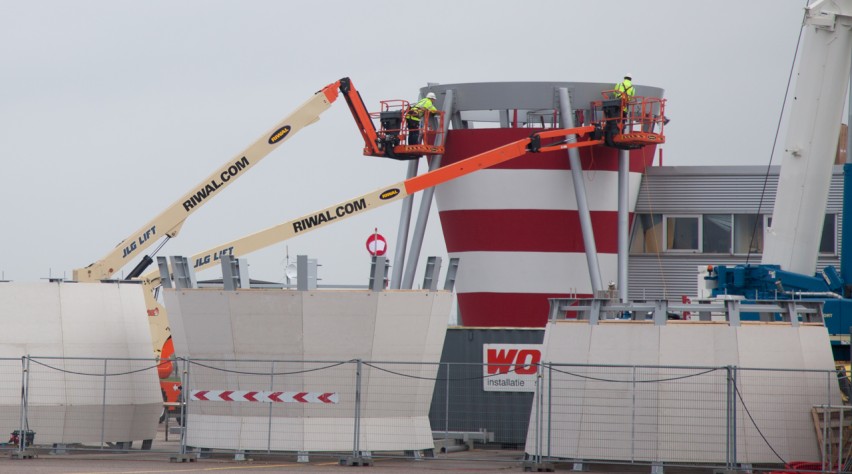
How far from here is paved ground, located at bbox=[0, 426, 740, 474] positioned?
24094 millimetres

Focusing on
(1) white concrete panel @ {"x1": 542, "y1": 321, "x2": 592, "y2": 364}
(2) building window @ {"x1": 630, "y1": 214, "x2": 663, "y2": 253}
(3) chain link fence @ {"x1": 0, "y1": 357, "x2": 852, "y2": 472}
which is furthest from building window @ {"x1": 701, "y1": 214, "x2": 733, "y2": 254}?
(1) white concrete panel @ {"x1": 542, "y1": 321, "x2": 592, "y2": 364}

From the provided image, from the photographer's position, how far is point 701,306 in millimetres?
24500

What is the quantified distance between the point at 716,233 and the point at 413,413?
52.5ft

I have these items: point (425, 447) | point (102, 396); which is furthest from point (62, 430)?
point (425, 447)

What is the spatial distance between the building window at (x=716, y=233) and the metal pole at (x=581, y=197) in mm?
3700

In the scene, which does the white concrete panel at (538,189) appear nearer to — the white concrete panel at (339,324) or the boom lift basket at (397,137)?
the boom lift basket at (397,137)

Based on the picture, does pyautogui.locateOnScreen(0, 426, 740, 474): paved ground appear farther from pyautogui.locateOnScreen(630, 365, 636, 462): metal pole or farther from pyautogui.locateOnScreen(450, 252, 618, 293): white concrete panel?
pyautogui.locateOnScreen(450, 252, 618, 293): white concrete panel

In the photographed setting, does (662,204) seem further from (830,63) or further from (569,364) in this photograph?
(569,364)

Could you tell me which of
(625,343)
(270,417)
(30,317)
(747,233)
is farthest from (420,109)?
(625,343)

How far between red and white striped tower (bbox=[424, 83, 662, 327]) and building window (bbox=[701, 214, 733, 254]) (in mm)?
2719

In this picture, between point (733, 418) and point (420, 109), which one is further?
point (420, 109)

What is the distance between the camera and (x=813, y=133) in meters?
31.4

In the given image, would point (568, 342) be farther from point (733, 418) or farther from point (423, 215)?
point (423, 215)

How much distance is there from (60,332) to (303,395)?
587 centimetres
